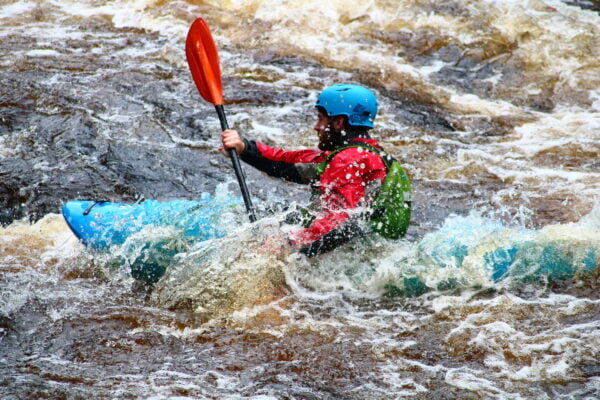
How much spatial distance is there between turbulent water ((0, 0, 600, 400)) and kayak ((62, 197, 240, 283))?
0.07 m

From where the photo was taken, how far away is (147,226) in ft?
14.6

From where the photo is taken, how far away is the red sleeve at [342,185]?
396 cm

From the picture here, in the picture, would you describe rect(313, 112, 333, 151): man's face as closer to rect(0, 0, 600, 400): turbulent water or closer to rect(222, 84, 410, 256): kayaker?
rect(222, 84, 410, 256): kayaker

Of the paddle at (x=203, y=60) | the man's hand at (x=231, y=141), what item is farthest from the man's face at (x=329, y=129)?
the paddle at (x=203, y=60)

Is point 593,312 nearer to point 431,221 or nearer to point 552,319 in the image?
point 552,319

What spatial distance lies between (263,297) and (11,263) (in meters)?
1.67

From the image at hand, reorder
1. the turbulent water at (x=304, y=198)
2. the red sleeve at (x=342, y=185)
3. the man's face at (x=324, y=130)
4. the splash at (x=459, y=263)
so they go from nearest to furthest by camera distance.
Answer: the turbulent water at (x=304, y=198), the red sleeve at (x=342, y=185), the splash at (x=459, y=263), the man's face at (x=324, y=130)

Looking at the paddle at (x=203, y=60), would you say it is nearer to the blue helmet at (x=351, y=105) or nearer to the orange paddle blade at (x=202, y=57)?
the orange paddle blade at (x=202, y=57)

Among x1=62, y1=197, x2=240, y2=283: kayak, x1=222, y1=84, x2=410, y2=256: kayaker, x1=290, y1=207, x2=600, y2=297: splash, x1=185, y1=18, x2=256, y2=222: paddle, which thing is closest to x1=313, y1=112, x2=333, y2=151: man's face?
x1=222, y1=84, x2=410, y2=256: kayaker

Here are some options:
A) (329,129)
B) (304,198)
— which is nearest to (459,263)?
(329,129)

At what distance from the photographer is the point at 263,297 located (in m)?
4.07

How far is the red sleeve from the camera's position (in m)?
3.96

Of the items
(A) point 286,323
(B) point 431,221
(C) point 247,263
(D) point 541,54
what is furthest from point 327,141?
(D) point 541,54

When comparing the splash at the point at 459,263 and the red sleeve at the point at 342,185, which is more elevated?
the red sleeve at the point at 342,185
